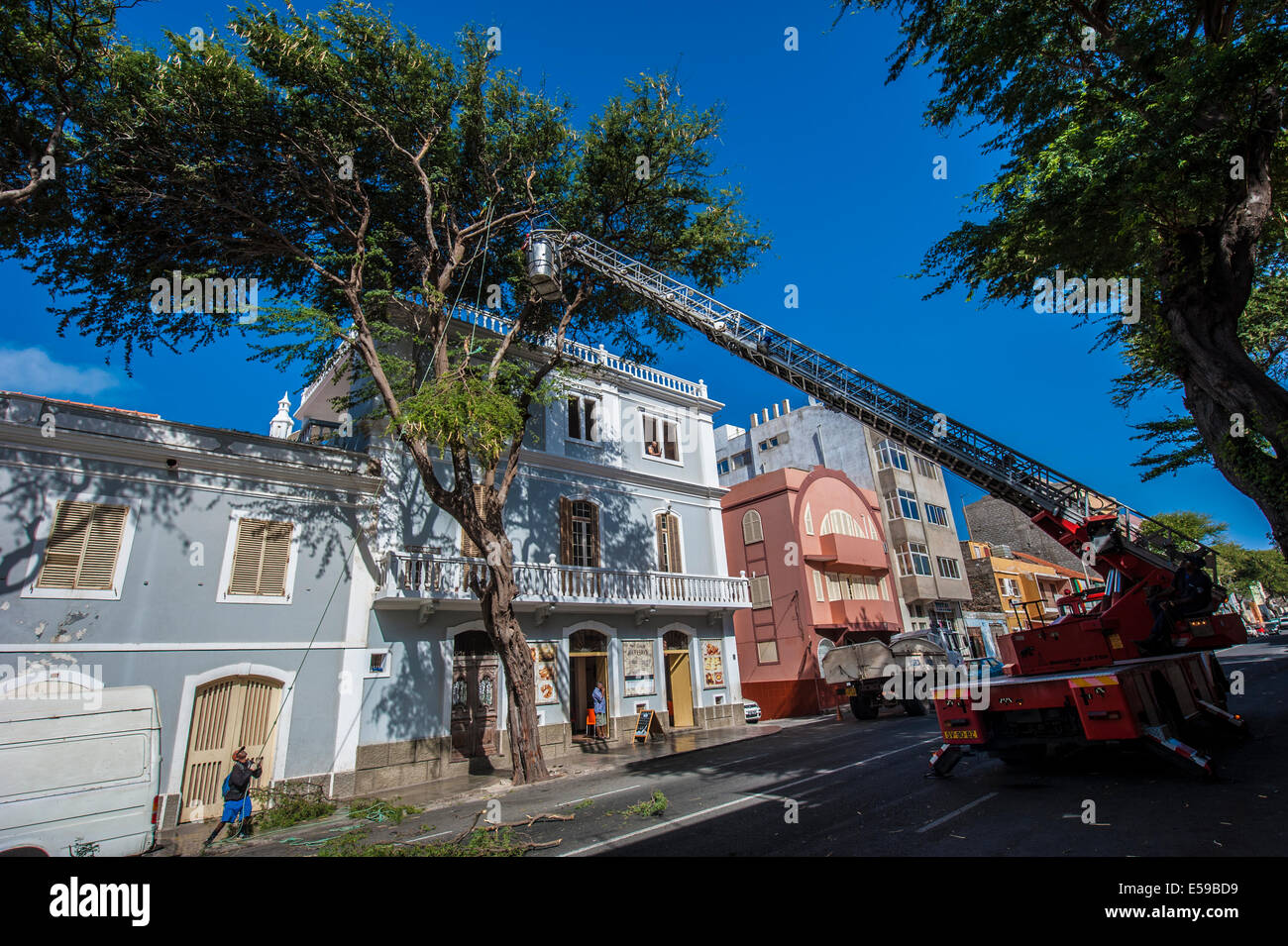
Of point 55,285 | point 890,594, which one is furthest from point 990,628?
point 55,285

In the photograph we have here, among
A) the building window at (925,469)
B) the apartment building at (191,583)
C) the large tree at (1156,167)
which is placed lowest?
the apartment building at (191,583)

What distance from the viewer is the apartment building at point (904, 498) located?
110ft

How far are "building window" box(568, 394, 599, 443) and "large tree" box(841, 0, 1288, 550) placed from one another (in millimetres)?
13001

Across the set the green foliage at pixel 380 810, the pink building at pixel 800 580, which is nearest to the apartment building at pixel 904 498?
the pink building at pixel 800 580

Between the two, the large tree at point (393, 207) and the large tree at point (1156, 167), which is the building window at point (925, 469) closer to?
the large tree at point (393, 207)

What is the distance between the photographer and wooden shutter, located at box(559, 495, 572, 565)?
19531mm

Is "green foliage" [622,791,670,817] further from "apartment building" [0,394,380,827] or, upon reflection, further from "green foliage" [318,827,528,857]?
"apartment building" [0,394,380,827]

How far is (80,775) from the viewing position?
7.61 meters

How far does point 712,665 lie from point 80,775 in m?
17.5

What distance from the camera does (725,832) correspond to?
735cm

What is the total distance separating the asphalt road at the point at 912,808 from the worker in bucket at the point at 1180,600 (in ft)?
6.01

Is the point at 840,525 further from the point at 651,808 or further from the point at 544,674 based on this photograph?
the point at 651,808

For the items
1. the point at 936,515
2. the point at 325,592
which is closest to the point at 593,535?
the point at 325,592

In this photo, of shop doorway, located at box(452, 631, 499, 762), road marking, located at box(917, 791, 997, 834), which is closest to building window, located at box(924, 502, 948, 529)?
shop doorway, located at box(452, 631, 499, 762)
